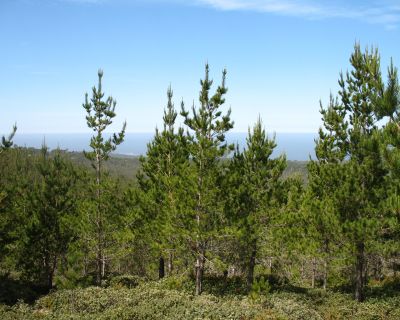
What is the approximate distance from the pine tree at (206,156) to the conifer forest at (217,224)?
59 mm

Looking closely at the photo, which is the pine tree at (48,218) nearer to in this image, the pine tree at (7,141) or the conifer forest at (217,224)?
the conifer forest at (217,224)

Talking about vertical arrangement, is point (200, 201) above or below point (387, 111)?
below

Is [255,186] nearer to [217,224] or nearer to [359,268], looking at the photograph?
[217,224]

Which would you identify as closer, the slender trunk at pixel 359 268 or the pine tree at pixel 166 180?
the slender trunk at pixel 359 268

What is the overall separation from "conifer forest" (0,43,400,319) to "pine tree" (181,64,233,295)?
0.06 metres

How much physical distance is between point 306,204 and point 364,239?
353 cm

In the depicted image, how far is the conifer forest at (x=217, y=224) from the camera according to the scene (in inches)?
674

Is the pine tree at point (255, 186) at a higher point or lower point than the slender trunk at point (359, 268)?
higher

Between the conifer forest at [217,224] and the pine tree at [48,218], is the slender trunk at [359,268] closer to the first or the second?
the conifer forest at [217,224]

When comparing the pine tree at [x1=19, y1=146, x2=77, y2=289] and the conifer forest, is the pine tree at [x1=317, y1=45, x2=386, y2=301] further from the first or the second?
the pine tree at [x1=19, y1=146, x2=77, y2=289]

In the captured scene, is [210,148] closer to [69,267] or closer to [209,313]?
[209,313]

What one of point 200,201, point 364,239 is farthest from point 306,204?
point 200,201

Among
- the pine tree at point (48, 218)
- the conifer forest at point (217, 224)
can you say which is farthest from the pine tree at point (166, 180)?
the pine tree at point (48, 218)

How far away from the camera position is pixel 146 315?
14.9 meters
